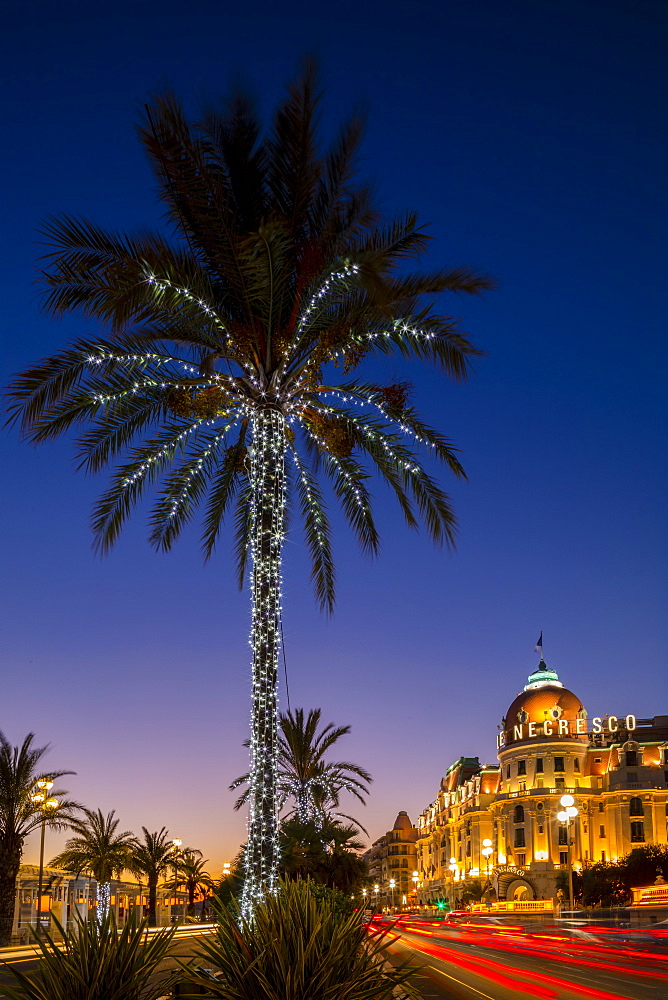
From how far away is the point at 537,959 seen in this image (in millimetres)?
26125

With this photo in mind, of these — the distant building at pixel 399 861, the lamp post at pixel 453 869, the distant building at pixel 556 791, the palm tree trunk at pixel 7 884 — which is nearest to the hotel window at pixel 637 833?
the distant building at pixel 556 791

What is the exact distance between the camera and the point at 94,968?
290 inches

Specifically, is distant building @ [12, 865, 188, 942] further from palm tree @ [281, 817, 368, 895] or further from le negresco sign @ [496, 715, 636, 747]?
le negresco sign @ [496, 715, 636, 747]

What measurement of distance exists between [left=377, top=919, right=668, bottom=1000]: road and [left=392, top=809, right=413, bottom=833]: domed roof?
15666cm

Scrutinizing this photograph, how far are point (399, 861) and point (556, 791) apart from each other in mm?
87577

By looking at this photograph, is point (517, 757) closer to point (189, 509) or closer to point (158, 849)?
point (158, 849)

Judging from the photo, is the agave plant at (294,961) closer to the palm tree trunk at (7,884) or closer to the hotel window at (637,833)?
the palm tree trunk at (7,884)

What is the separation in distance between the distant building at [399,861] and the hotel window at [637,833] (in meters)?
83.5

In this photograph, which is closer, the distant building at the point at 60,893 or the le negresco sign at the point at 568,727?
the distant building at the point at 60,893

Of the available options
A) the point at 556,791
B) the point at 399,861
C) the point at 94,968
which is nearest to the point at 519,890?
the point at 556,791

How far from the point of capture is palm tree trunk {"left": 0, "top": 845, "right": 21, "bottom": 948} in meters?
34.2

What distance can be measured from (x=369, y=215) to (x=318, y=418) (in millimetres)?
3052

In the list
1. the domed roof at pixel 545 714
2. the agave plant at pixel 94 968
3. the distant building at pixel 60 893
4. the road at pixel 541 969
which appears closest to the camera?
the agave plant at pixel 94 968

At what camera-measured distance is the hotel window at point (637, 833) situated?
304ft
